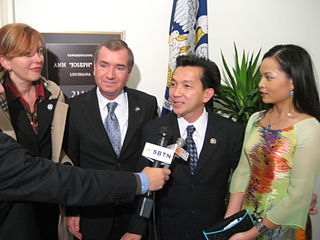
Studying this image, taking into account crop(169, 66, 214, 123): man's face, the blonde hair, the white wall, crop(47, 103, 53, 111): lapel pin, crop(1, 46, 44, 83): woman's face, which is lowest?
crop(47, 103, 53, 111): lapel pin

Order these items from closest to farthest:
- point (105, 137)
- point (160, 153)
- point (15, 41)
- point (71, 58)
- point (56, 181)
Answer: point (56, 181) → point (160, 153) → point (15, 41) → point (105, 137) → point (71, 58)

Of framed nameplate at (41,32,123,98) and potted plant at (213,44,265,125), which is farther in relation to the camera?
framed nameplate at (41,32,123,98)

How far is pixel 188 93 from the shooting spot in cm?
167

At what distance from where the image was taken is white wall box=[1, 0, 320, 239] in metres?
2.54

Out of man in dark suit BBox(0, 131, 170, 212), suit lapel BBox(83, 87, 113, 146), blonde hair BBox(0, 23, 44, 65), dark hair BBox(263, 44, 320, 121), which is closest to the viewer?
man in dark suit BBox(0, 131, 170, 212)

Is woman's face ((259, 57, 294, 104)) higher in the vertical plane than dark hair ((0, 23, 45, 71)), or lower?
lower

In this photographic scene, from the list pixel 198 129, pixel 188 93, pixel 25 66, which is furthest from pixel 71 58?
pixel 198 129

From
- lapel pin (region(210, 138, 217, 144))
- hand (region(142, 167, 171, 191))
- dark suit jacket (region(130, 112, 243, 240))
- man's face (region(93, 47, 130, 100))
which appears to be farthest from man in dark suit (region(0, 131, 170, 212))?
man's face (region(93, 47, 130, 100))

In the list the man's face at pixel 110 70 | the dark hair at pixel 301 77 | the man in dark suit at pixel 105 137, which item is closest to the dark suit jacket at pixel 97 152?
the man in dark suit at pixel 105 137

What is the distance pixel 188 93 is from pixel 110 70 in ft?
1.91

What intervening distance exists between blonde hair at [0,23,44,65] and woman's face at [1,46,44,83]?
0.03m

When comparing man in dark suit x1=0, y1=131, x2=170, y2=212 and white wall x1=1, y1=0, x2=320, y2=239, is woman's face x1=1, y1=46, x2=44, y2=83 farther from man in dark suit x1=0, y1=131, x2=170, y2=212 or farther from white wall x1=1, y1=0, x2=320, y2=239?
white wall x1=1, y1=0, x2=320, y2=239

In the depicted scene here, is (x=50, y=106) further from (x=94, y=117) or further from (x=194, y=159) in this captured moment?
(x=194, y=159)

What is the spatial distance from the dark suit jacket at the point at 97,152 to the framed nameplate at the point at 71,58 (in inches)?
25.7
